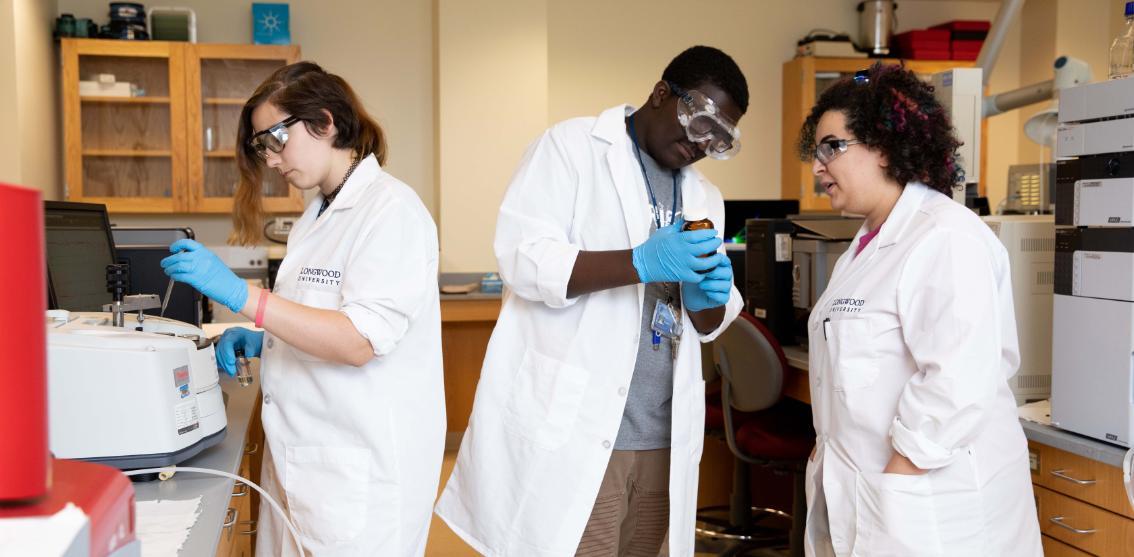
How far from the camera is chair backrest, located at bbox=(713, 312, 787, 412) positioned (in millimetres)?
2725

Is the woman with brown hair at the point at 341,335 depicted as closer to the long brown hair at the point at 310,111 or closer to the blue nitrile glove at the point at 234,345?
the long brown hair at the point at 310,111

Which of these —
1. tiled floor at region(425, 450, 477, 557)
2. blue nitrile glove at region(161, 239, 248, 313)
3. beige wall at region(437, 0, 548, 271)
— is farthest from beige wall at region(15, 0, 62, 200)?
blue nitrile glove at region(161, 239, 248, 313)

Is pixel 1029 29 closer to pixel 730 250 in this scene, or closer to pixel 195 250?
pixel 730 250

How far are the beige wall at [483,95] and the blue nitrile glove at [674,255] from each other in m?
3.31

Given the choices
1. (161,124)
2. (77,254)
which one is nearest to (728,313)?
(77,254)

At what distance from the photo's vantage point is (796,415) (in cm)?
298

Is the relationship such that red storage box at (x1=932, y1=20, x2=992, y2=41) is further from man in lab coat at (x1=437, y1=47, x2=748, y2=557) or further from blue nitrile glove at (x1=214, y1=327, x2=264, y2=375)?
blue nitrile glove at (x1=214, y1=327, x2=264, y2=375)

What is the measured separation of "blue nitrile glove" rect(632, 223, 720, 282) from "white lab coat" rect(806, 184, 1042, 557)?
0.31 meters

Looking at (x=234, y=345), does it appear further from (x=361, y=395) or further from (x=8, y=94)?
(x=8, y=94)

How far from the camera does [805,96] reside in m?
5.52

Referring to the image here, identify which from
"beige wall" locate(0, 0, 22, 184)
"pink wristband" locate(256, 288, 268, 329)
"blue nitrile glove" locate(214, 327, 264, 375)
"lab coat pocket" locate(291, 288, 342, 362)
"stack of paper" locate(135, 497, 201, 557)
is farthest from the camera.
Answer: "beige wall" locate(0, 0, 22, 184)

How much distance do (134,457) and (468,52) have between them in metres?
3.84

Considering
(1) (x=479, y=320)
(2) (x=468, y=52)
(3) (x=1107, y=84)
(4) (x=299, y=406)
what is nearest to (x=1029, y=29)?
(2) (x=468, y=52)

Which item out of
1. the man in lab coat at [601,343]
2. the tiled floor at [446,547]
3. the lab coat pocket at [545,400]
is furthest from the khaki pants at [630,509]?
the tiled floor at [446,547]
